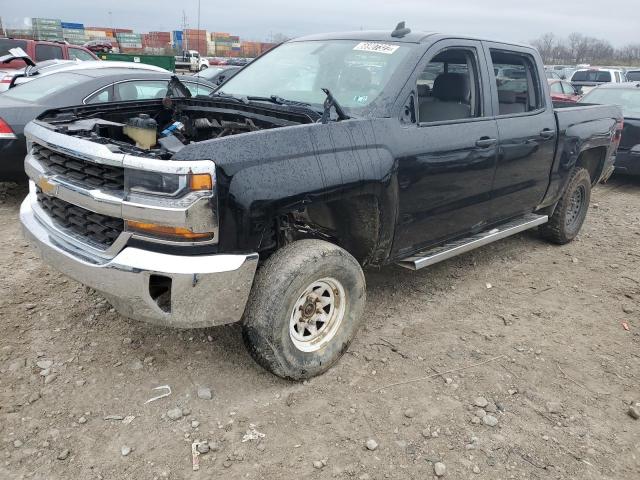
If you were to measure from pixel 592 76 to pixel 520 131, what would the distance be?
1670cm

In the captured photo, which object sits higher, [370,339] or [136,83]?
[136,83]

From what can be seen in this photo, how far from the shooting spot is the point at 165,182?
242 centimetres

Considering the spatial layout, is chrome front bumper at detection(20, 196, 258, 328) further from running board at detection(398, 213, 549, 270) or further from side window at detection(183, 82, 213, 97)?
side window at detection(183, 82, 213, 97)

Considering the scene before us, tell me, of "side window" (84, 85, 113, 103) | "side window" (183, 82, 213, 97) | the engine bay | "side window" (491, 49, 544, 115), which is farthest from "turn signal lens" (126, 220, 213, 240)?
"side window" (183, 82, 213, 97)

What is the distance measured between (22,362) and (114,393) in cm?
65

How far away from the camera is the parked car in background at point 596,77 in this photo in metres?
17.5

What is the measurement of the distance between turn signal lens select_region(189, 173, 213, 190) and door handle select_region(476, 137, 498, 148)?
210 centimetres

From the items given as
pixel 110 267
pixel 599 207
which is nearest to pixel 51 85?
pixel 110 267

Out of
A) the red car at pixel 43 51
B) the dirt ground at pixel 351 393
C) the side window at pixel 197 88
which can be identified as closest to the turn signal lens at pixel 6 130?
the dirt ground at pixel 351 393

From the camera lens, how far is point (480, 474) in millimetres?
2473

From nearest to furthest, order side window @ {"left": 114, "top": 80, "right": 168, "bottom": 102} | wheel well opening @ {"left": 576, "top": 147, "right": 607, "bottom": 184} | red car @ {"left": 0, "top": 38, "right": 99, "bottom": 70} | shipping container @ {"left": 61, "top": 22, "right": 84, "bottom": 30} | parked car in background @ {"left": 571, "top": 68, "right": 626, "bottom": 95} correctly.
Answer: wheel well opening @ {"left": 576, "top": 147, "right": 607, "bottom": 184} → side window @ {"left": 114, "top": 80, "right": 168, "bottom": 102} → red car @ {"left": 0, "top": 38, "right": 99, "bottom": 70} → parked car in background @ {"left": 571, "top": 68, "right": 626, "bottom": 95} → shipping container @ {"left": 61, "top": 22, "right": 84, "bottom": 30}

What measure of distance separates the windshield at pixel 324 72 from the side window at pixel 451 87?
36 centimetres

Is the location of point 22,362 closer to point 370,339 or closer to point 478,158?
point 370,339

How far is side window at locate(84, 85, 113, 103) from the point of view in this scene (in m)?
5.77
